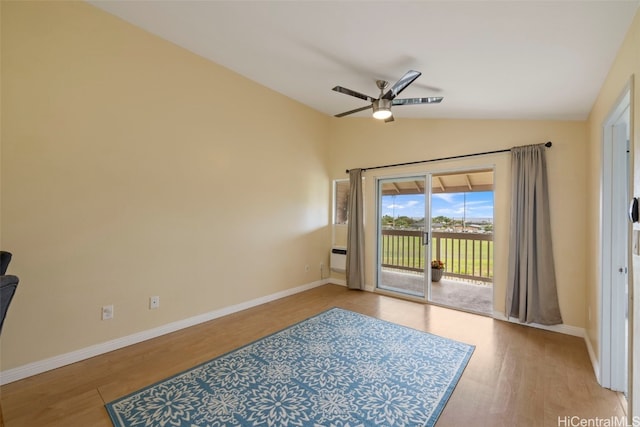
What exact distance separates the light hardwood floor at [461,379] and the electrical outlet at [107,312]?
345 millimetres

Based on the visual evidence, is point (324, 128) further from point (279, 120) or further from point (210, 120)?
point (210, 120)

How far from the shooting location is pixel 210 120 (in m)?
3.42

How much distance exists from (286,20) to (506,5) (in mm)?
1635

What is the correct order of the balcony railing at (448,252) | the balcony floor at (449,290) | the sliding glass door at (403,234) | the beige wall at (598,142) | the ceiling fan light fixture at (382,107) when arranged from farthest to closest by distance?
the balcony railing at (448,252) → the sliding glass door at (403,234) → the balcony floor at (449,290) → the ceiling fan light fixture at (382,107) → the beige wall at (598,142)

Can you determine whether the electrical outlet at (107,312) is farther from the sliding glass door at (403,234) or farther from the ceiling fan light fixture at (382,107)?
the sliding glass door at (403,234)

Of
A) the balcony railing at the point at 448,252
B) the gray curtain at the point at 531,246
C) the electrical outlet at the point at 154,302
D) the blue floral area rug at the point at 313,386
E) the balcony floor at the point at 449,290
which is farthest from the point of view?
the balcony railing at the point at 448,252

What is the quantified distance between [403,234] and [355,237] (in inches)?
31.7

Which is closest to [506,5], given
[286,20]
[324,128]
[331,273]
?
[286,20]

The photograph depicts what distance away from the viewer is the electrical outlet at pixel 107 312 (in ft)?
8.50

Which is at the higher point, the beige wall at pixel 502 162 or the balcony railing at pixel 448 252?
the beige wall at pixel 502 162

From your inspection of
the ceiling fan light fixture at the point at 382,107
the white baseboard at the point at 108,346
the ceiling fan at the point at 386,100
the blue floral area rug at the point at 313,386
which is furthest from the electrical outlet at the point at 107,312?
the ceiling fan light fixture at the point at 382,107

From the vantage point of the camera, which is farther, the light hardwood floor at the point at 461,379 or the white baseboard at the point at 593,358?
the white baseboard at the point at 593,358

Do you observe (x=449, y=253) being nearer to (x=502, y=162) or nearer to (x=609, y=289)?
(x=502, y=162)

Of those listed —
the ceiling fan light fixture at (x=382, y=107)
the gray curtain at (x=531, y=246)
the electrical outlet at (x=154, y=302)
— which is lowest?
the electrical outlet at (x=154, y=302)
